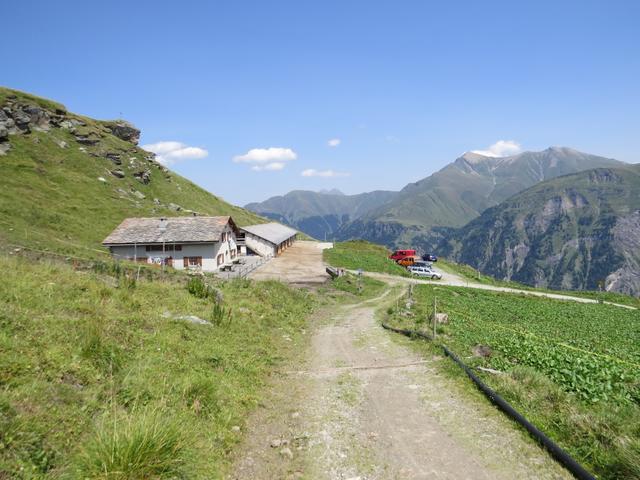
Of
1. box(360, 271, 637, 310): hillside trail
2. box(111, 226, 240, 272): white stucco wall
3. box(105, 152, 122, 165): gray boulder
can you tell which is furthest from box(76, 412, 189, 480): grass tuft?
box(105, 152, 122, 165): gray boulder

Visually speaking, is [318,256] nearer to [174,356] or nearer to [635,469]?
[174,356]

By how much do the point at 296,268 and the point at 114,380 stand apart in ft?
160

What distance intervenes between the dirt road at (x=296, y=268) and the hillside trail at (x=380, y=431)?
29983mm

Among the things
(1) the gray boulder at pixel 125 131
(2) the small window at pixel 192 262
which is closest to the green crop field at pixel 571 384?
(2) the small window at pixel 192 262

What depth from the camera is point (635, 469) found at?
6609 mm

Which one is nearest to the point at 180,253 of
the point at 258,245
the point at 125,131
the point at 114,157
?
the point at 258,245

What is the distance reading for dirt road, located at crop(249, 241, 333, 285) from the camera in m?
47.0

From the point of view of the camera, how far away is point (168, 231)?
52250mm

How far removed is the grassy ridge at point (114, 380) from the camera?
6086mm

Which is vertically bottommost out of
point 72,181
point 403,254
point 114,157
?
point 403,254

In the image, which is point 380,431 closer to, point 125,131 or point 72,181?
point 72,181

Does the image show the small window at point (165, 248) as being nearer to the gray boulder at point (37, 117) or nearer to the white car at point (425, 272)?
the white car at point (425, 272)

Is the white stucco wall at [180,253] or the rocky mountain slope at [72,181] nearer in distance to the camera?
the white stucco wall at [180,253]

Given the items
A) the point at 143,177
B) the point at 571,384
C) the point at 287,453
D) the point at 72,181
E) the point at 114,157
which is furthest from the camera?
the point at 143,177
